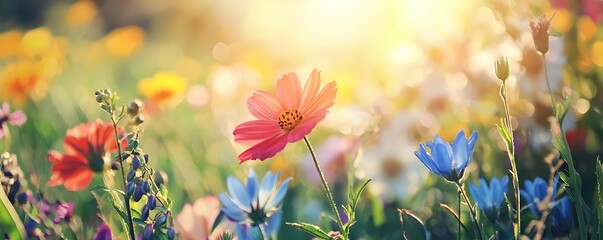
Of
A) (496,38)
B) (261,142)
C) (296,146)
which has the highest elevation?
(261,142)

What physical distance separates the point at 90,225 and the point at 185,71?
7.83 feet

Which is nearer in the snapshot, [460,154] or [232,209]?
[460,154]

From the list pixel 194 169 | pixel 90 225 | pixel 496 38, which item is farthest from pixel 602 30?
pixel 90 225

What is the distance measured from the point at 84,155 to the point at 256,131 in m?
0.29

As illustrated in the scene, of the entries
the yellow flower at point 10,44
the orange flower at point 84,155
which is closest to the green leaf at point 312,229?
the orange flower at point 84,155

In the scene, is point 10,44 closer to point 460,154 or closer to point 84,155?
point 84,155

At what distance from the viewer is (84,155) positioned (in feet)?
3.12

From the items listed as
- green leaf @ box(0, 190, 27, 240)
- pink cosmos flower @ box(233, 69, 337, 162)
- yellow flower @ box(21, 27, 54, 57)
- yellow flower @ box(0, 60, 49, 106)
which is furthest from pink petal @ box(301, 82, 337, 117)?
yellow flower @ box(21, 27, 54, 57)

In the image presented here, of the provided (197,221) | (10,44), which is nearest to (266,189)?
(197,221)

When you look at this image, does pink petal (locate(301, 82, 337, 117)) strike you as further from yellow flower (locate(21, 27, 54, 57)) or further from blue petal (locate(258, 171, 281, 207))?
yellow flower (locate(21, 27, 54, 57))

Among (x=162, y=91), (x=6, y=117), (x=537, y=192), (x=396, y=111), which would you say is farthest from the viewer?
(x=162, y=91)

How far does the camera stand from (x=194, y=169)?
175 centimetres

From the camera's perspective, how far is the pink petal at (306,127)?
2.30ft

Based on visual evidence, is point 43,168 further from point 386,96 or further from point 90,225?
point 386,96
